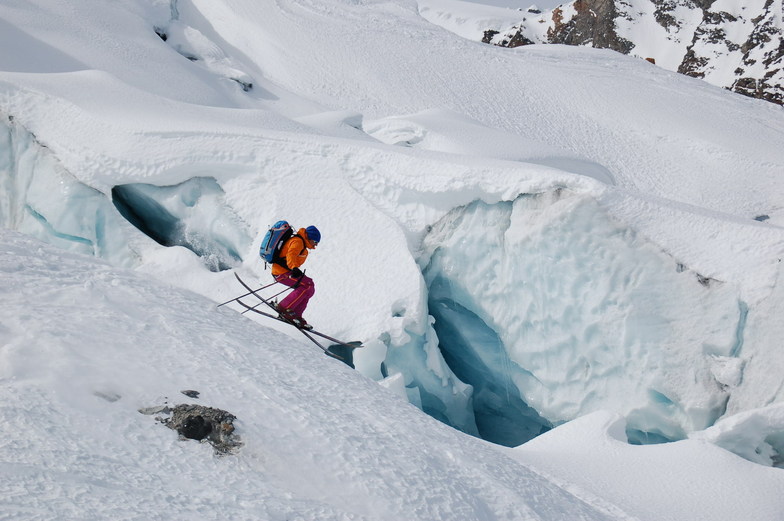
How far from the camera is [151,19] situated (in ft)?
52.7

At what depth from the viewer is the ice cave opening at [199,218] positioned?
837cm

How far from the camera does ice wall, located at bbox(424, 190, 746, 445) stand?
257 inches

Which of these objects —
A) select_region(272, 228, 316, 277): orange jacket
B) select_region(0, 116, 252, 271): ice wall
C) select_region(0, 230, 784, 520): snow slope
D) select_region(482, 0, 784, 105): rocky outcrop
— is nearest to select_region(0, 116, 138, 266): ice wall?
select_region(0, 116, 252, 271): ice wall

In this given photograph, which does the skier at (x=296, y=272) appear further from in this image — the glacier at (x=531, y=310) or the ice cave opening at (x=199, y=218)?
the ice cave opening at (x=199, y=218)

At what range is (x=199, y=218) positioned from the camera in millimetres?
8531

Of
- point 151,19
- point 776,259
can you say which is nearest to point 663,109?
point 776,259

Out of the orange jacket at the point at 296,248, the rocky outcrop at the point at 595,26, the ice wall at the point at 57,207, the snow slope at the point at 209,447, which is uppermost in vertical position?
the rocky outcrop at the point at 595,26

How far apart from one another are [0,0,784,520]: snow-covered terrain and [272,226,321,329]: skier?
729 millimetres

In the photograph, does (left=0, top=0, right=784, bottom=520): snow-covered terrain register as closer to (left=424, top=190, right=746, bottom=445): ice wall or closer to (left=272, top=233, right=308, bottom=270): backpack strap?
(left=424, top=190, right=746, bottom=445): ice wall

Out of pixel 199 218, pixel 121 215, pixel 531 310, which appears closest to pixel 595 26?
pixel 199 218

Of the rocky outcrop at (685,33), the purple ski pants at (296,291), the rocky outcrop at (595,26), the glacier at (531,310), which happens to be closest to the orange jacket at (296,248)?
the purple ski pants at (296,291)

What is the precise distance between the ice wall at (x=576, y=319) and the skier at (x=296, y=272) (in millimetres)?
1701

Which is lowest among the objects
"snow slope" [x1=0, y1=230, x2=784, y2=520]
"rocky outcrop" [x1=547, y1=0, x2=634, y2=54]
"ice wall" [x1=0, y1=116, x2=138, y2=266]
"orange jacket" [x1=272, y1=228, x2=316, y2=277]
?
"ice wall" [x1=0, y1=116, x2=138, y2=266]

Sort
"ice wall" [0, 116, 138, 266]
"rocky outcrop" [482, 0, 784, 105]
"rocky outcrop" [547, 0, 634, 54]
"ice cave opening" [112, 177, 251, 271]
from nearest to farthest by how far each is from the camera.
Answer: "ice cave opening" [112, 177, 251, 271]
"ice wall" [0, 116, 138, 266]
"rocky outcrop" [482, 0, 784, 105]
"rocky outcrop" [547, 0, 634, 54]
